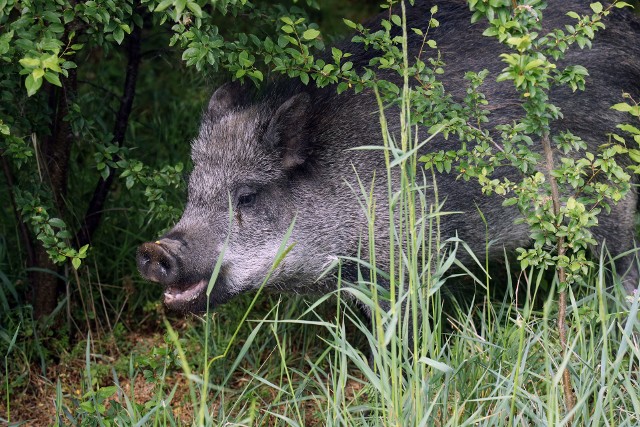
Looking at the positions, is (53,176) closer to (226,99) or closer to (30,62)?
(226,99)

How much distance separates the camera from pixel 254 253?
3.88 m

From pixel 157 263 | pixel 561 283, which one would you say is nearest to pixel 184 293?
pixel 157 263

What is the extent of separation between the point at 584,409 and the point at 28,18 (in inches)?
85.7

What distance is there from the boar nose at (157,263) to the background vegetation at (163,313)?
0.72 ft

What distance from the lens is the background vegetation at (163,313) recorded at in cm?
302

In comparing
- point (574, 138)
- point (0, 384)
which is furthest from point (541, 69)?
point (0, 384)

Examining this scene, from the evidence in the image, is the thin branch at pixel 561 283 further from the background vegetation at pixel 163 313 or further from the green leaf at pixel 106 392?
the green leaf at pixel 106 392

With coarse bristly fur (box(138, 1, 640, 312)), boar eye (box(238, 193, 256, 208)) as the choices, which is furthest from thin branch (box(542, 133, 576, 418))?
boar eye (box(238, 193, 256, 208))

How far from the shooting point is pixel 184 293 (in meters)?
3.64

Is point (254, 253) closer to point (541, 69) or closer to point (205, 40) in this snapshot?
point (205, 40)

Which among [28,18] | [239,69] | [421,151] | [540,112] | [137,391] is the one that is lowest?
[137,391]

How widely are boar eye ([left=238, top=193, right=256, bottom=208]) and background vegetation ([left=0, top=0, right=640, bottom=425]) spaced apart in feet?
1.04

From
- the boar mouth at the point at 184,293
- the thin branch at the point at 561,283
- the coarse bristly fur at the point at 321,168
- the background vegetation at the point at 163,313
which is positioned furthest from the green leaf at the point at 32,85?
the thin branch at the point at 561,283

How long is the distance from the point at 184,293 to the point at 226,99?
99 cm
